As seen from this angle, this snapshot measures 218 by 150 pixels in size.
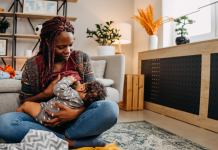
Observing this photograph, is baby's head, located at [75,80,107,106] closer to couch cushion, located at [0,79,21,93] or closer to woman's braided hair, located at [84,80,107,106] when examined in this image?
woman's braided hair, located at [84,80,107,106]

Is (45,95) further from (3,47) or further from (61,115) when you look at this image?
(3,47)

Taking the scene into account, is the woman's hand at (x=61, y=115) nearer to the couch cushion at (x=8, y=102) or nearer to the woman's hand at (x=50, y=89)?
the woman's hand at (x=50, y=89)

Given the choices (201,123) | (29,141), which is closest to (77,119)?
(29,141)

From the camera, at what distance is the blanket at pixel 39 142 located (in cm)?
90

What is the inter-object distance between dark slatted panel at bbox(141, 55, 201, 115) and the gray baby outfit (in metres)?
1.34

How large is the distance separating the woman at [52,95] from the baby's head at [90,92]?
64 millimetres

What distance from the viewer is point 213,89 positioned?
169cm

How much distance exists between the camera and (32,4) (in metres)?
3.09

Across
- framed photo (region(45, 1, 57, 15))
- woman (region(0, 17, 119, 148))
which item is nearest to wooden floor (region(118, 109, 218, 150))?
woman (region(0, 17, 119, 148))

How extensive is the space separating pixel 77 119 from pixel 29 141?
0.90ft

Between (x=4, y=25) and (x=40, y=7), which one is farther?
(x=40, y=7)

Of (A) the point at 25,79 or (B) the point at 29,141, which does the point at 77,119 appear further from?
(A) the point at 25,79

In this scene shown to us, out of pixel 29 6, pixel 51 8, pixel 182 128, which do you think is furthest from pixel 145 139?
pixel 29 6

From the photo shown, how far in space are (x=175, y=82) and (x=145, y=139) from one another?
0.98m
